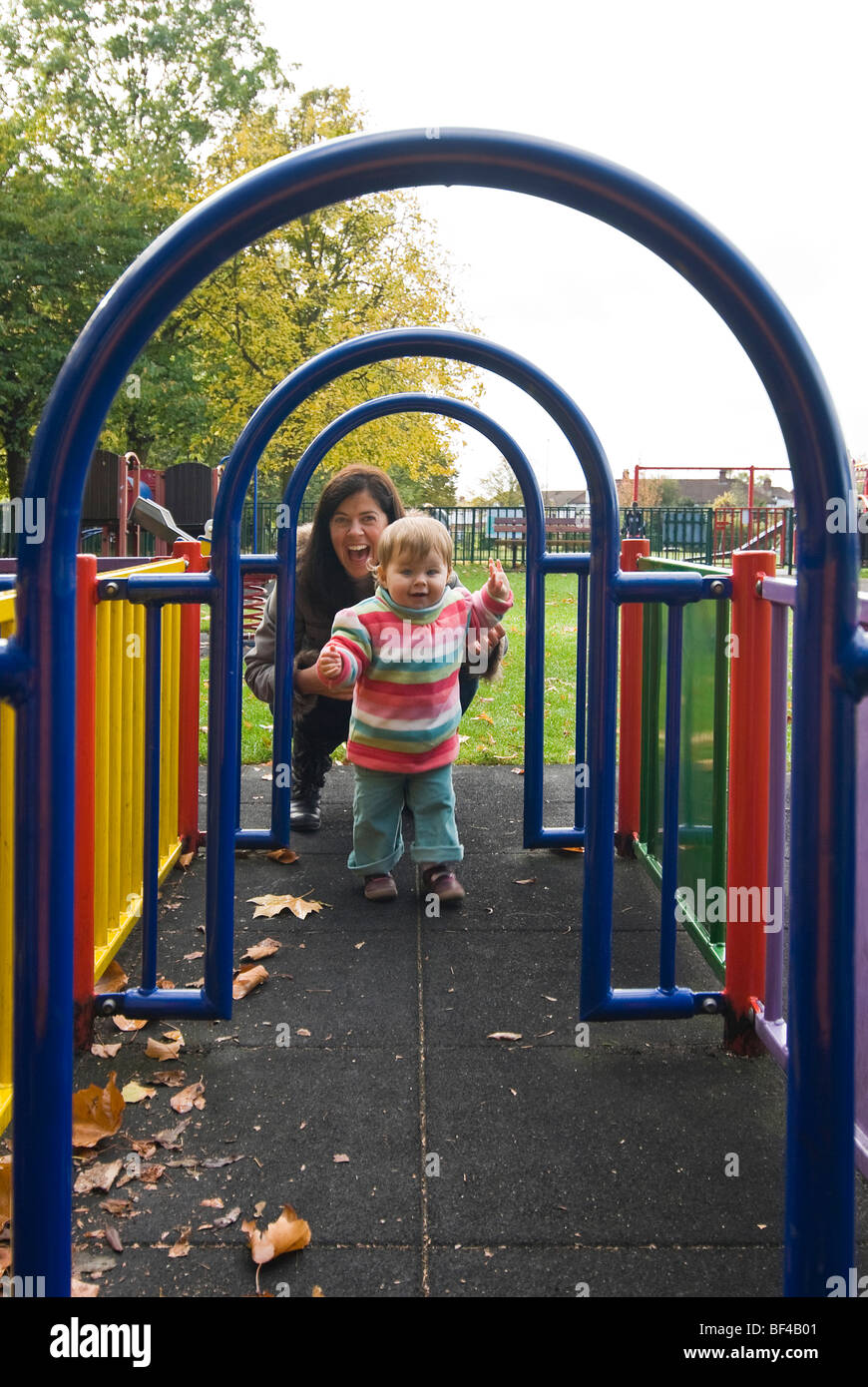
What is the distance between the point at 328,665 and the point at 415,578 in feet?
1.34

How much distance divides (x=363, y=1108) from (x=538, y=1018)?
557mm

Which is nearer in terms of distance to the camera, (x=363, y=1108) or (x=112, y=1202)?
(x=112, y=1202)

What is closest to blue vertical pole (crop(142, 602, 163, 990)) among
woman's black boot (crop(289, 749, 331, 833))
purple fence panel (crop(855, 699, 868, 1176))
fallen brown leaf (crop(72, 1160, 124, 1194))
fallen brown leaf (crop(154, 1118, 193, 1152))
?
fallen brown leaf (crop(154, 1118, 193, 1152))

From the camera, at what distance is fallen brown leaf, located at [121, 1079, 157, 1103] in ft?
7.47

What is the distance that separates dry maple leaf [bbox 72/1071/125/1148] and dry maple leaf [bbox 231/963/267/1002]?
1.85 feet

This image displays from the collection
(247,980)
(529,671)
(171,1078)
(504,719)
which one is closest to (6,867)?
(171,1078)

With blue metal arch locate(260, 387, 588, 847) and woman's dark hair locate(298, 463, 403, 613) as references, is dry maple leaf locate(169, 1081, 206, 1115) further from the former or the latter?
woman's dark hair locate(298, 463, 403, 613)

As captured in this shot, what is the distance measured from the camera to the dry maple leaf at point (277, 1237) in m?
1.78

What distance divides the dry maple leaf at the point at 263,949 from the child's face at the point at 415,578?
1.03 m

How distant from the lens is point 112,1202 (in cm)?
195

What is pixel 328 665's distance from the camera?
10.5ft

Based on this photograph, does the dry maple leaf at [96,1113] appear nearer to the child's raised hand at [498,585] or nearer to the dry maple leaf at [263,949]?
the dry maple leaf at [263,949]
